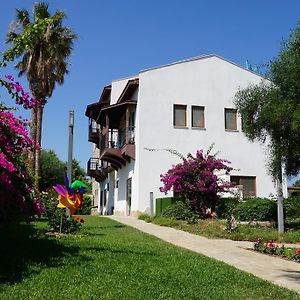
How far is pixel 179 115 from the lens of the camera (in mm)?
26469

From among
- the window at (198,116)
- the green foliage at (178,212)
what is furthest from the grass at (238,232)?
the window at (198,116)

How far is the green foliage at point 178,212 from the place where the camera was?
20.3 m

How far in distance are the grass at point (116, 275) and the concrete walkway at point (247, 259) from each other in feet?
1.53

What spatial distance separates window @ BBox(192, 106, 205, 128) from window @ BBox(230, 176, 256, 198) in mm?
3619

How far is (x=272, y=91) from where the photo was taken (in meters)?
13.9

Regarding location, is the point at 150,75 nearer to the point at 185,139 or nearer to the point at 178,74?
the point at 178,74

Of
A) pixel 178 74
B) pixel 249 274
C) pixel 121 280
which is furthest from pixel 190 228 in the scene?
pixel 178 74

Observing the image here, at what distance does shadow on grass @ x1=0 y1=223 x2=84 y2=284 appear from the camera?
7039mm

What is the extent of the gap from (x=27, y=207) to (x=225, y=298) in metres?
3.86

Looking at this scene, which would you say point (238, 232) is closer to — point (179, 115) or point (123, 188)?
point (179, 115)

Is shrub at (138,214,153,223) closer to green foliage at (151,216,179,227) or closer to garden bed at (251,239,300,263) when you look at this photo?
green foliage at (151,216,179,227)

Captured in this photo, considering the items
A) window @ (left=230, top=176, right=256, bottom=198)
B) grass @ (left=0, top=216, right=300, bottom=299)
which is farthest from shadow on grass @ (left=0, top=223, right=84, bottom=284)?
window @ (left=230, top=176, right=256, bottom=198)

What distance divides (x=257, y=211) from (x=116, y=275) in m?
13.3

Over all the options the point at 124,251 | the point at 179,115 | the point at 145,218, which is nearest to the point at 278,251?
the point at 124,251
